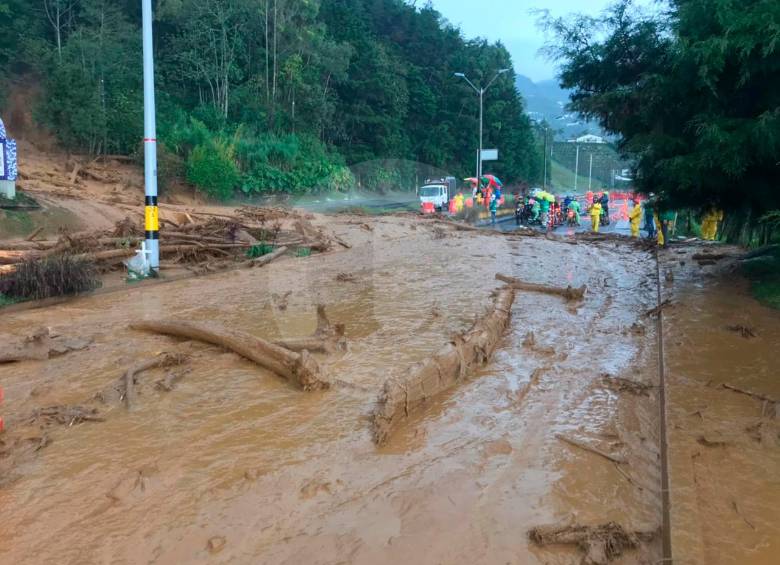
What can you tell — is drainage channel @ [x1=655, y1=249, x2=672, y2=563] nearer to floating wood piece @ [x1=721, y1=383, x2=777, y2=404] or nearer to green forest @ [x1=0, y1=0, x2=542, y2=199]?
floating wood piece @ [x1=721, y1=383, x2=777, y2=404]

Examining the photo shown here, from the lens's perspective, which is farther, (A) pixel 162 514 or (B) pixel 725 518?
(B) pixel 725 518

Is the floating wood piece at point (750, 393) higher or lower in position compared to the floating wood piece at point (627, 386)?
higher

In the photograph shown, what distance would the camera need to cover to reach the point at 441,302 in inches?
372

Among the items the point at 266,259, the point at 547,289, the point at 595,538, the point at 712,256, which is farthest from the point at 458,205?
the point at 595,538

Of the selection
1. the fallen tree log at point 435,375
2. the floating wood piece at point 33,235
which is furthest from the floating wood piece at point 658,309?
the floating wood piece at point 33,235

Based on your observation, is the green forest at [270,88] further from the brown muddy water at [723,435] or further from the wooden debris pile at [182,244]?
the brown muddy water at [723,435]

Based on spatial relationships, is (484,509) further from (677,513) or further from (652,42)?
(652,42)

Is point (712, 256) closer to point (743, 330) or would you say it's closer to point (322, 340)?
point (743, 330)

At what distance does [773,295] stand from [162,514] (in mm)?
9151

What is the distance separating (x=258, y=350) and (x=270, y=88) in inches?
1369

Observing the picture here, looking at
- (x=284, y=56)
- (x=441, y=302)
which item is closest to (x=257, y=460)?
(x=441, y=302)

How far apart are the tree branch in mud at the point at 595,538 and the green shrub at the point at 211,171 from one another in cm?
2403

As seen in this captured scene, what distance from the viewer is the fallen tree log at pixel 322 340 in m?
6.33

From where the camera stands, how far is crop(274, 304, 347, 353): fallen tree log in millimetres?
6332
